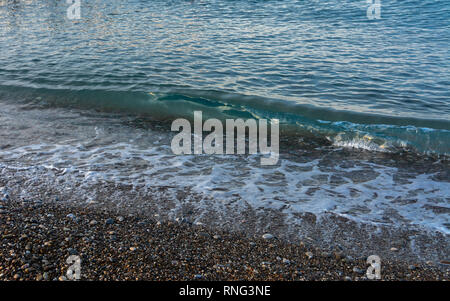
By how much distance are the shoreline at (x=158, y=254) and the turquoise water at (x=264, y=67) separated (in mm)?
3745

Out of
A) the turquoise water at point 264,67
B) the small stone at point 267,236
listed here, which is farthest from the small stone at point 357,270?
the turquoise water at point 264,67

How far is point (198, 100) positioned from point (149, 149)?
2976 millimetres

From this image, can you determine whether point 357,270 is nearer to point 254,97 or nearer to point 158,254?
point 158,254

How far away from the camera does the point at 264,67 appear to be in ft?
36.7

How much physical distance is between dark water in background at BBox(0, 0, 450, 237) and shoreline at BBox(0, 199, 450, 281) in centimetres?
76

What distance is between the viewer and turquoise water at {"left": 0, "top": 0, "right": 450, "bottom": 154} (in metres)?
8.31

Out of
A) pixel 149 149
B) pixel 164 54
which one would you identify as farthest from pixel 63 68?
pixel 149 149

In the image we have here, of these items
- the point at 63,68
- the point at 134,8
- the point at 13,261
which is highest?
the point at 134,8

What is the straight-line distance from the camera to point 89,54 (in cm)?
1323

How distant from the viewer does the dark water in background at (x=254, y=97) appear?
543 cm

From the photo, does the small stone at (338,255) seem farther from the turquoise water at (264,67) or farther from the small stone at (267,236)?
the turquoise water at (264,67)

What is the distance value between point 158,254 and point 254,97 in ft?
20.2
